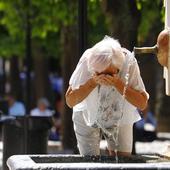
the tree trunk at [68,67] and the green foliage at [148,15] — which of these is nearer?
the tree trunk at [68,67]

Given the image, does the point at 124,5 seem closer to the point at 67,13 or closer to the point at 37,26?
the point at 67,13

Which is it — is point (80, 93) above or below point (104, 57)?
below

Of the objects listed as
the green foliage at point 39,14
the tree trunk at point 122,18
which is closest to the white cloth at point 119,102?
the tree trunk at point 122,18

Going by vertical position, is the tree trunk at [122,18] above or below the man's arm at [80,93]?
above

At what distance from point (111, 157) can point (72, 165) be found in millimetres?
1280

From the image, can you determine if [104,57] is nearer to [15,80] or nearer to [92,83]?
[92,83]

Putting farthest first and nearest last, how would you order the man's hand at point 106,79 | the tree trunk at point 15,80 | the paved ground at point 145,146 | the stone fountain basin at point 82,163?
the tree trunk at point 15,80, the paved ground at point 145,146, the man's hand at point 106,79, the stone fountain basin at point 82,163

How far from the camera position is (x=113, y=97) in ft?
21.1

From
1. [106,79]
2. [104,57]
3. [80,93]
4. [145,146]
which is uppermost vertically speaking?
[104,57]

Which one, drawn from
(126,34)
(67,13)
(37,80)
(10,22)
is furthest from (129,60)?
(37,80)

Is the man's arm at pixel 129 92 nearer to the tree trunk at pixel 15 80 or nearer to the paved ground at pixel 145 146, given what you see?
the paved ground at pixel 145 146

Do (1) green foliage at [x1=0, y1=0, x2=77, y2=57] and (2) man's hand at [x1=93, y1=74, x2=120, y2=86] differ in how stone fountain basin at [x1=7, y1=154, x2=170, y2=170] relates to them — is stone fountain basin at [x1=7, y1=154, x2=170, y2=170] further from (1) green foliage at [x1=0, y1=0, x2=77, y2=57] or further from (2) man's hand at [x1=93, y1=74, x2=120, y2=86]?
(1) green foliage at [x1=0, y1=0, x2=77, y2=57]

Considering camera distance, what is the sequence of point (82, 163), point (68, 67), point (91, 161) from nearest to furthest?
point (82, 163) < point (91, 161) < point (68, 67)

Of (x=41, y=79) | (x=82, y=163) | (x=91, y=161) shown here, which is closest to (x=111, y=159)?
(x=91, y=161)
